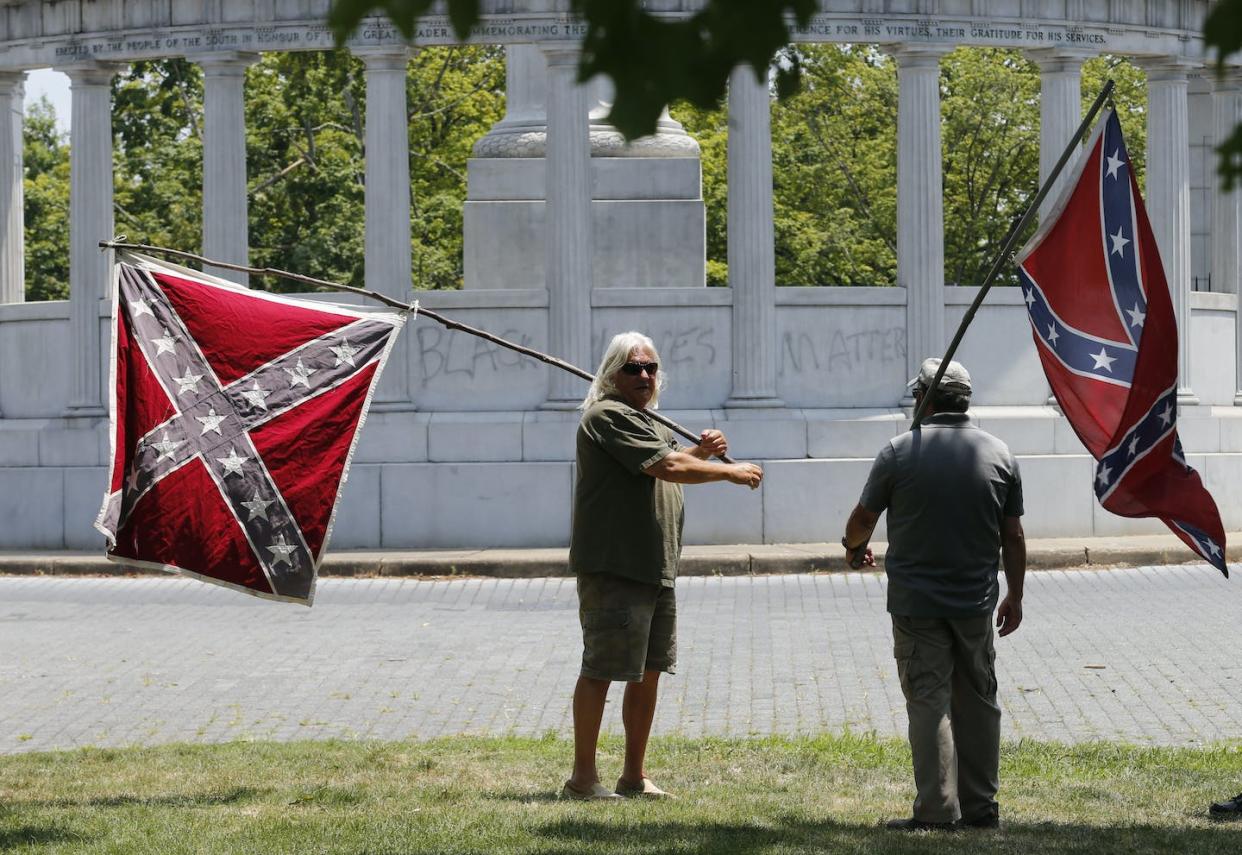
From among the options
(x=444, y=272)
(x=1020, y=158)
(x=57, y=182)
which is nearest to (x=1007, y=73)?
(x=1020, y=158)

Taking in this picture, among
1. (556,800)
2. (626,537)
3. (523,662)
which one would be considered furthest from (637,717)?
(523,662)

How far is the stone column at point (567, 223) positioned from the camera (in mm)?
19984

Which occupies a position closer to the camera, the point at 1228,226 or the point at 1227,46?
the point at 1227,46

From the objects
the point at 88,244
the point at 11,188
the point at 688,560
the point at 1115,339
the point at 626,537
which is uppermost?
the point at 11,188

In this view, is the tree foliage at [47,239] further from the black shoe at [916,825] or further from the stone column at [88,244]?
the black shoe at [916,825]

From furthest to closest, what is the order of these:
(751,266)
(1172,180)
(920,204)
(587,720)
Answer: (1172,180), (920,204), (751,266), (587,720)

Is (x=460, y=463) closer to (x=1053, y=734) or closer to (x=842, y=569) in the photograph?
(x=842, y=569)

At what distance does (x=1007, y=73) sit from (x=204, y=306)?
29.9 meters

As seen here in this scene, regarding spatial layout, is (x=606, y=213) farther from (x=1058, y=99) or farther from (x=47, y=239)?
(x=47, y=239)

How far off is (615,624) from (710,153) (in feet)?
106

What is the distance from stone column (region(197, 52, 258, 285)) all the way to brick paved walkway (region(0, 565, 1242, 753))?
4.39 metres

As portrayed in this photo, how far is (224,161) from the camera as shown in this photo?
20.6 m

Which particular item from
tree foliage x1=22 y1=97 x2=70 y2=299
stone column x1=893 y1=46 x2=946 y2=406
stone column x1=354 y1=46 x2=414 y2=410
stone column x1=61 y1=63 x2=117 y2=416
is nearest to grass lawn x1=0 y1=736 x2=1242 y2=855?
stone column x1=354 y1=46 x2=414 y2=410

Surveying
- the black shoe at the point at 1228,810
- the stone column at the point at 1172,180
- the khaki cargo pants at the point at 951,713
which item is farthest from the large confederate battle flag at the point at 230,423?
the stone column at the point at 1172,180
